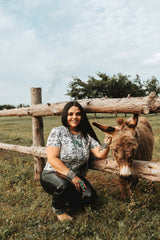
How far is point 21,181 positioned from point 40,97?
7.05 ft

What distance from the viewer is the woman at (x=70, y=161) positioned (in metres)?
3.24

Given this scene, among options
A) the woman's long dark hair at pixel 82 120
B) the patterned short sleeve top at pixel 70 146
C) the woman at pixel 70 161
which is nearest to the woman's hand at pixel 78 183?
the woman at pixel 70 161

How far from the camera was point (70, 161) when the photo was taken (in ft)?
11.2

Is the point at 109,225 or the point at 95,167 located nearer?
the point at 109,225

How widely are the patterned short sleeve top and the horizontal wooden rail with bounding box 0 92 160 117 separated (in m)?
0.66

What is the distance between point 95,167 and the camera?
3770 mm

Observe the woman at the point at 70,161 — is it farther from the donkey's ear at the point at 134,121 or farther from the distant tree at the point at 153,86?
the distant tree at the point at 153,86

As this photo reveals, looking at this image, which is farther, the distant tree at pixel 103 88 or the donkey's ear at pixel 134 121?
the distant tree at pixel 103 88

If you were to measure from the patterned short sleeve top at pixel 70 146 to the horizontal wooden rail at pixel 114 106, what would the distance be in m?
0.66

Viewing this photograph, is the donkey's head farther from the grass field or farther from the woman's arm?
the grass field

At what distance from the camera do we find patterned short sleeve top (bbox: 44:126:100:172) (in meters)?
3.39

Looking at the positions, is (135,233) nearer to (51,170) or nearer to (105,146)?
(105,146)

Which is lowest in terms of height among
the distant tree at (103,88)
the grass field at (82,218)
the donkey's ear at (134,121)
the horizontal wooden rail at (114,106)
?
the grass field at (82,218)

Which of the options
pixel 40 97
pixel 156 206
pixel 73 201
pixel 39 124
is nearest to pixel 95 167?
pixel 73 201
